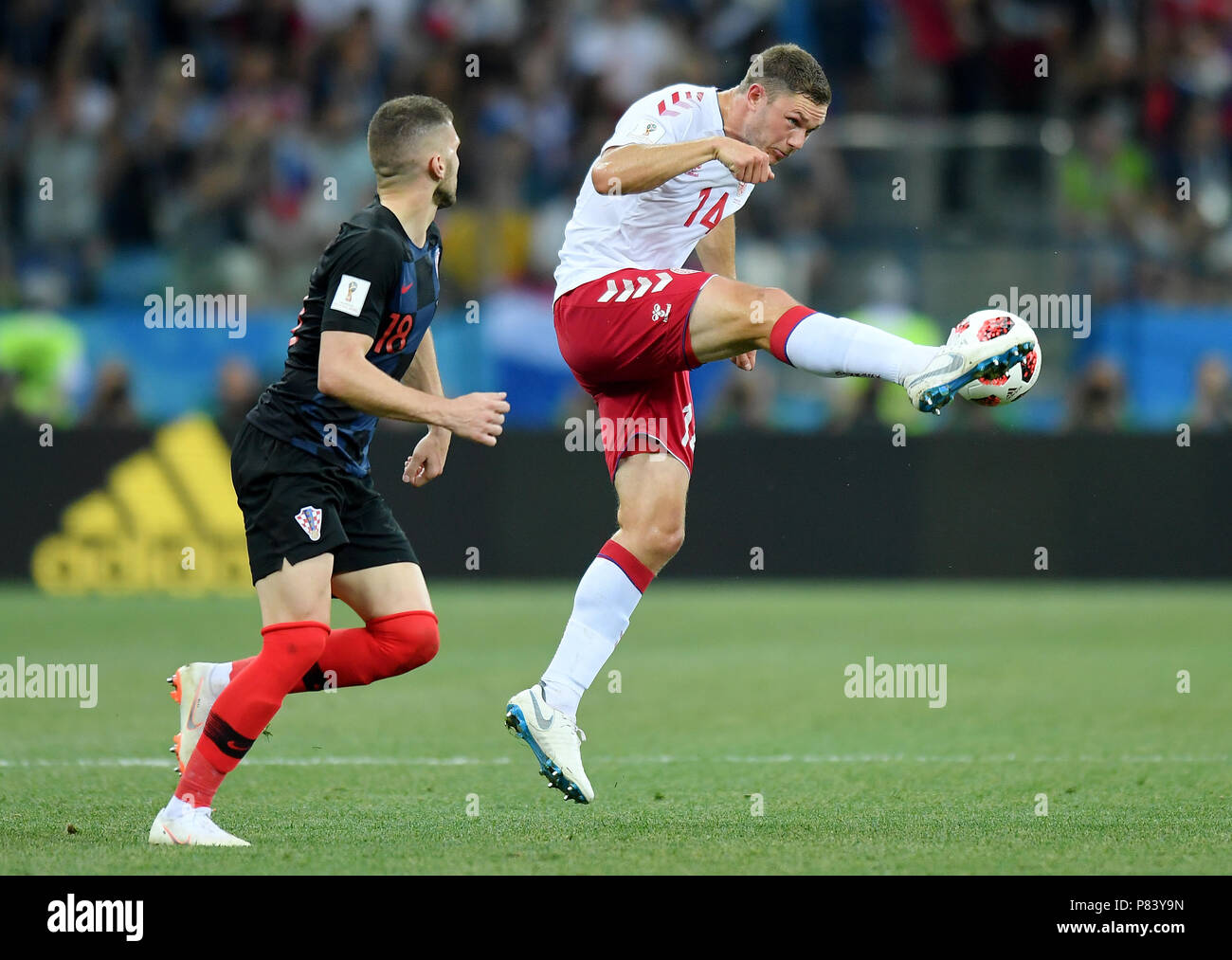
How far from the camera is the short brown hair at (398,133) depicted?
17.0 feet

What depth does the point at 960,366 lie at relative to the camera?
4.89 metres

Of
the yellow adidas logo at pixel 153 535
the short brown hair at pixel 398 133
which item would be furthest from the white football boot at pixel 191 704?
the yellow adidas logo at pixel 153 535

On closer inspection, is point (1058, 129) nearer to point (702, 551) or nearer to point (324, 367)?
point (702, 551)

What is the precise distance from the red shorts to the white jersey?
0.15 m

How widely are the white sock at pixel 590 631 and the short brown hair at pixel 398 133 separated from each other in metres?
1.43

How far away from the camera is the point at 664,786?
6203 millimetres

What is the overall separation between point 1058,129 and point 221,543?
7.87m

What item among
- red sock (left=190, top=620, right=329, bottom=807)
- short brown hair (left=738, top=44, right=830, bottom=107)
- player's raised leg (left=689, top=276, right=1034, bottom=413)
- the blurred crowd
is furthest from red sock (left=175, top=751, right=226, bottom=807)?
the blurred crowd

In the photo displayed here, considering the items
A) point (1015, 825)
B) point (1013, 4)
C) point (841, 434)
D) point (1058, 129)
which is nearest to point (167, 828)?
point (1015, 825)

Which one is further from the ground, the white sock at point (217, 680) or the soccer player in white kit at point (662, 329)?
the soccer player in white kit at point (662, 329)

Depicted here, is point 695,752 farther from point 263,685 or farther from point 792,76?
point 792,76

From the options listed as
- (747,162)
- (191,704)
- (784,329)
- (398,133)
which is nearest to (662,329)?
(784,329)

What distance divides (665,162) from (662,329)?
1.63ft

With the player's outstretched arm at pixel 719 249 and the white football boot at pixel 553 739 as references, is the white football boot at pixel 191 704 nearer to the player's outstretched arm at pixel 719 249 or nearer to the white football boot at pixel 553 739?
the white football boot at pixel 553 739
